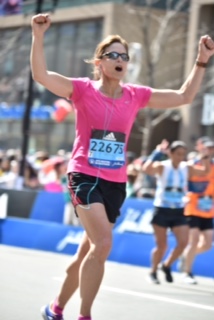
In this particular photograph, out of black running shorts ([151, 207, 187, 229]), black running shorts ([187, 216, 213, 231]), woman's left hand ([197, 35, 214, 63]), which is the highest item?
woman's left hand ([197, 35, 214, 63])

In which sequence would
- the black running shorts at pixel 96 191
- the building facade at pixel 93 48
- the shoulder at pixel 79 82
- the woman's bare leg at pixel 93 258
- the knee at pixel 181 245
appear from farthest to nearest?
the building facade at pixel 93 48 < the knee at pixel 181 245 < the shoulder at pixel 79 82 < the black running shorts at pixel 96 191 < the woman's bare leg at pixel 93 258

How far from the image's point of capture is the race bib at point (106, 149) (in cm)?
648

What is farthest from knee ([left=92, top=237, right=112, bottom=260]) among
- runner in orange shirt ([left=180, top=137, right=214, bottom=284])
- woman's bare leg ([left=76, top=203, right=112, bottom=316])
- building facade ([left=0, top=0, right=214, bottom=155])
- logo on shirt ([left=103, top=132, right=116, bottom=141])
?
building facade ([left=0, top=0, right=214, bottom=155])

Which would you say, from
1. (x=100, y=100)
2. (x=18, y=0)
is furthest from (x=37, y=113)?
(x=100, y=100)

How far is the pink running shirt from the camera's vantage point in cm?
648

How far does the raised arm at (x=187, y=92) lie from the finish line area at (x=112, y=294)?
1.87 m

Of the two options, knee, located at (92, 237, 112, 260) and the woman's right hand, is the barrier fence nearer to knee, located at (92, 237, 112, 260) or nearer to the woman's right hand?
knee, located at (92, 237, 112, 260)

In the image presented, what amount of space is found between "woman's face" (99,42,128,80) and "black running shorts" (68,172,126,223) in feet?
2.40

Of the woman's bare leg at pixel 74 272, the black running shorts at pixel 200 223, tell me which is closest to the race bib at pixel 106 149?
the woman's bare leg at pixel 74 272

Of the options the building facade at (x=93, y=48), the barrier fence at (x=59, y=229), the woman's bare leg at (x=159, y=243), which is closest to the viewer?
the woman's bare leg at (x=159, y=243)

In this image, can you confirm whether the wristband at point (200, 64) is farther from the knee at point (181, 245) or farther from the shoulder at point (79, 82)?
the knee at point (181, 245)

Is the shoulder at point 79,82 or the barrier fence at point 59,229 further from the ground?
the shoulder at point 79,82

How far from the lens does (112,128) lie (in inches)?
258

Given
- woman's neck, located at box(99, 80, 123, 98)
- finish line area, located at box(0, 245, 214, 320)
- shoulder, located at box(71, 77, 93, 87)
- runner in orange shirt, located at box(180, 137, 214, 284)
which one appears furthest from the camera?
runner in orange shirt, located at box(180, 137, 214, 284)
